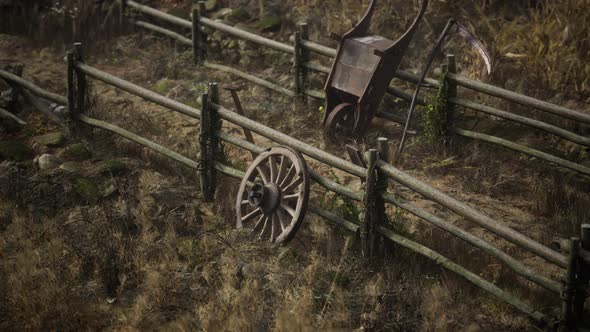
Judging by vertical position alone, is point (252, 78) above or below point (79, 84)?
below

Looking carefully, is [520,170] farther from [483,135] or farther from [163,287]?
[163,287]

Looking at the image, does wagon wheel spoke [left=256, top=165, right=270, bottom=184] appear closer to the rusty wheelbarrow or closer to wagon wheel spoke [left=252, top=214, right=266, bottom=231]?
wagon wheel spoke [left=252, top=214, right=266, bottom=231]

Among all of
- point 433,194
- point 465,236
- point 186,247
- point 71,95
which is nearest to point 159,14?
point 71,95

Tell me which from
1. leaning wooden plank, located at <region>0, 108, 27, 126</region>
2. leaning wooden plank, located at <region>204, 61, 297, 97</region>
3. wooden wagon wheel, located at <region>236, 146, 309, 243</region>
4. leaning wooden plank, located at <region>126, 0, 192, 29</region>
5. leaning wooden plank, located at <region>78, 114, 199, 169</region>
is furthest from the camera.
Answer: leaning wooden plank, located at <region>126, 0, 192, 29</region>

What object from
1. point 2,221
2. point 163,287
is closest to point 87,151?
point 2,221

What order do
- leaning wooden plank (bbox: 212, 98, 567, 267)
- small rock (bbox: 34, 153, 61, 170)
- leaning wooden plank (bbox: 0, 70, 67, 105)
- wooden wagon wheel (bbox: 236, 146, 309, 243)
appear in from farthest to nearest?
leaning wooden plank (bbox: 0, 70, 67, 105), small rock (bbox: 34, 153, 61, 170), wooden wagon wheel (bbox: 236, 146, 309, 243), leaning wooden plank (bbox: 212, 98, 567, 267)

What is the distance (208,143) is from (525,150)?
324cm

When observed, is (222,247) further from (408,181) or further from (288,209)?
(408,181)

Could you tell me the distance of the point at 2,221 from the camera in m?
6.42

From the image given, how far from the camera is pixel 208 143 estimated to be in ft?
22.5

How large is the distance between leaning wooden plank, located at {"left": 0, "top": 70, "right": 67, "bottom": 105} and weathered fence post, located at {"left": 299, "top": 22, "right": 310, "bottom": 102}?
9.52ft

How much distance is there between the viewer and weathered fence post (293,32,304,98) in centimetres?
877

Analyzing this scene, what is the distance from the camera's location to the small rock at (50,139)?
7.87 m

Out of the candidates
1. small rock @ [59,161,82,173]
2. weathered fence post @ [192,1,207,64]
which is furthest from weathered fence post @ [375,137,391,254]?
weathered fence post @ [192,1,207,64]
